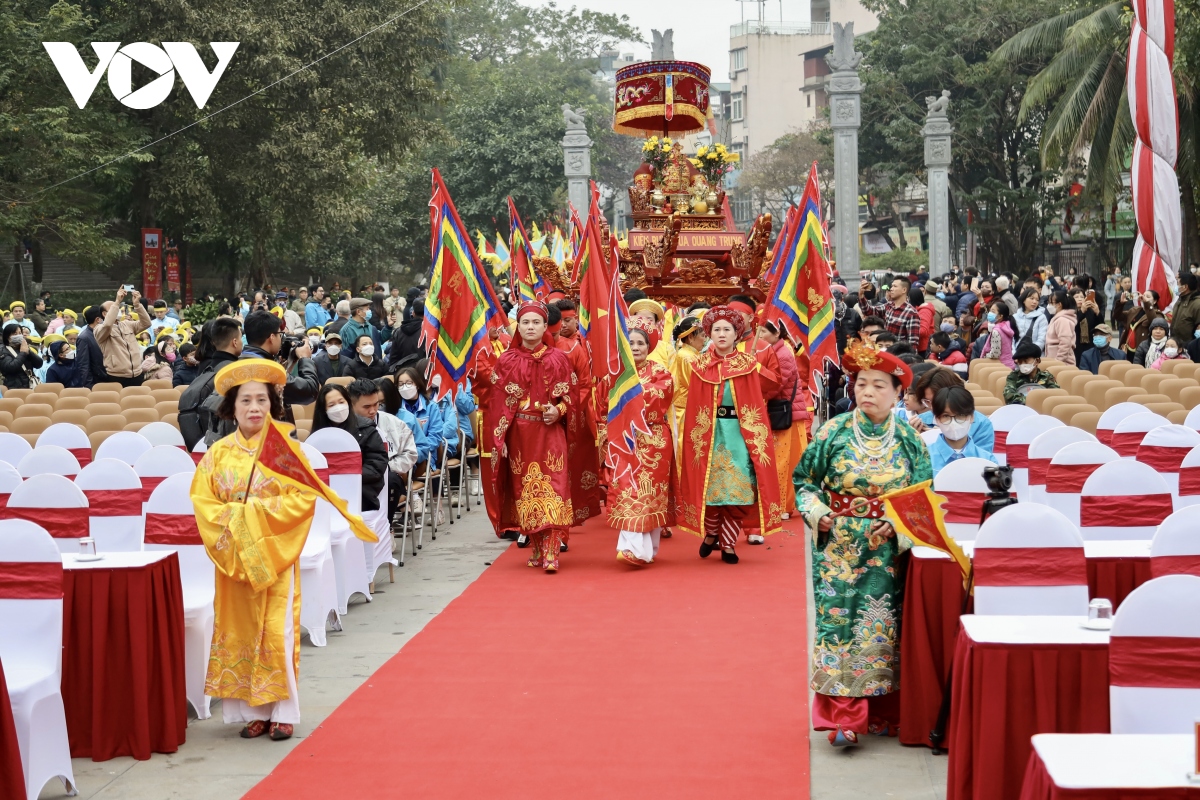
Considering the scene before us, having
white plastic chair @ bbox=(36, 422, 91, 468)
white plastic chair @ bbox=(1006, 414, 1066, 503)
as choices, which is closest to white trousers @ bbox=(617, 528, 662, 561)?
white plastic chair @ bbox=(1006, 414, 1066, 503)

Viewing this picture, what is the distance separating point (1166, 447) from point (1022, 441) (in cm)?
71

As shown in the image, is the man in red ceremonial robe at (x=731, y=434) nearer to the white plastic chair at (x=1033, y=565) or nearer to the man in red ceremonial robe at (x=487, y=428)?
the man in red ceremonial robe at (x=487, y=428)

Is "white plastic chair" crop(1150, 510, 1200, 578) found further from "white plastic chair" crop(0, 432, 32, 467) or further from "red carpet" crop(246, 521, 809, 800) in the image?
"white plastic chair" crop(0, 432, 32, 467)

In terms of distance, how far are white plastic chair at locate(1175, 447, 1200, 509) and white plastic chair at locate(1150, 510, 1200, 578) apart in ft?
5.84

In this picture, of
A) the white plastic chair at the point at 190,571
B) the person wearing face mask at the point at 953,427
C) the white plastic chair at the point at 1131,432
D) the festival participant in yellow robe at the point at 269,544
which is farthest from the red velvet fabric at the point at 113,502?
the white plastic chair at the point at 1131,432

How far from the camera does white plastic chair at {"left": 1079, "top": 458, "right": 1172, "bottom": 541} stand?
5.59 meters

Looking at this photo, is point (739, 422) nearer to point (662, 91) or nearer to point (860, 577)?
point (860, 577)

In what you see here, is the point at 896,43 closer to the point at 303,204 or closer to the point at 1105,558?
the point at 303,204

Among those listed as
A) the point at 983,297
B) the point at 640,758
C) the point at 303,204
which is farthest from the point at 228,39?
the point at 640,758

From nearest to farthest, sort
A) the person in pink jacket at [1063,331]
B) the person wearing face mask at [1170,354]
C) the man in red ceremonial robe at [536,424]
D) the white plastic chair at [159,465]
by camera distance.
A: the white plastic chair at [159,465], the man in red ceremonial robe at [536,424], the person wearing face mask at [1170,354], the person in pink jacket at [1063,331]

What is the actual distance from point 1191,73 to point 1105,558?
15.2 meters

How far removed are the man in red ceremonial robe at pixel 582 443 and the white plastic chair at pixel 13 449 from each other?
3.22m

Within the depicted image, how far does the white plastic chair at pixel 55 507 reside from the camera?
5699 mm

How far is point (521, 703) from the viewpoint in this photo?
18.9ft
